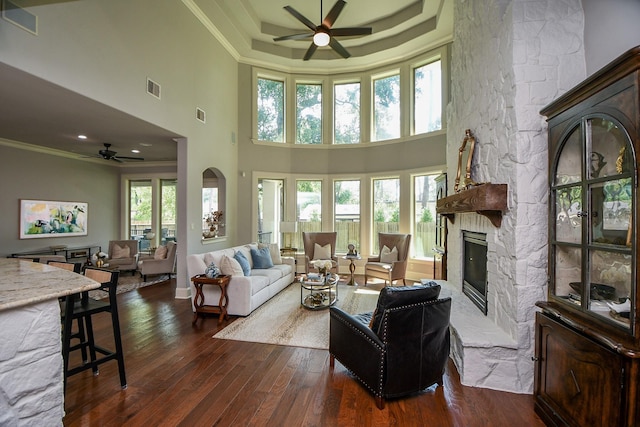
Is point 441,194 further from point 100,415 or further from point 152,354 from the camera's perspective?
point 100,415

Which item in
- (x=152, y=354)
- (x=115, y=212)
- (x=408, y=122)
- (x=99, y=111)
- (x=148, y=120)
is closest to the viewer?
(x=152, y=354)

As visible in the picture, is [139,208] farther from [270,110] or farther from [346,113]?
[346,113]

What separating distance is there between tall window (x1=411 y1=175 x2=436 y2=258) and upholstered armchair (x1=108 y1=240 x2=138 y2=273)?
6.67 meters

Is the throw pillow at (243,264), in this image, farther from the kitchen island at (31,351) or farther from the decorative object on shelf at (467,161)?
the decorative object on shelf at (467,161)

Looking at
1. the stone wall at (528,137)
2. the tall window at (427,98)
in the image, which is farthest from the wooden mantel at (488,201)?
the tall window at (427,98)

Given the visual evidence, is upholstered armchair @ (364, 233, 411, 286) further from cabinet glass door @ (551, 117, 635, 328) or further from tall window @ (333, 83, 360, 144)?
cabinet glass door @ (551, 117, 635, 328)

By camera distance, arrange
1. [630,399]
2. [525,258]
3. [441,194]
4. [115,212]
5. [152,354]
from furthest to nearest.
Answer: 1. [115,212]
2. [441,194]
3. [152,354]
4. [525,258]
5. [630,399]

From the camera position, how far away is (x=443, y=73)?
6.31 m

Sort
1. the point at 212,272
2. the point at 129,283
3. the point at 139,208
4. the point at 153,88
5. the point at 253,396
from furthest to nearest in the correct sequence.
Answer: the point at 139,208 → the point at 129,283 → the point at 153,88 → the point at 212,272 → the point at 253,396

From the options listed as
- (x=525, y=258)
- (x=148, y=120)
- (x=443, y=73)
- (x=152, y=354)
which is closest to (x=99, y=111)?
(x=148, y=120)

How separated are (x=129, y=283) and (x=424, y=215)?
6.57 meters

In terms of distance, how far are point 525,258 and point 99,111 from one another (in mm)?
5250

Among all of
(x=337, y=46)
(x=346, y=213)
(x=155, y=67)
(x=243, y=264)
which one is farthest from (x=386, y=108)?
(x=243, y=264)

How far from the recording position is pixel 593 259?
1864 mm
